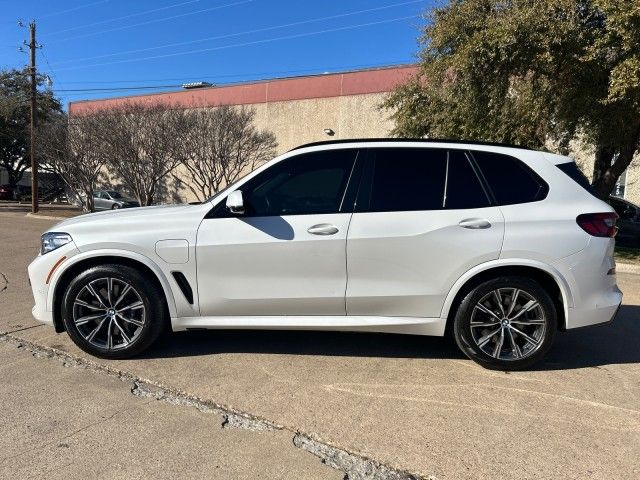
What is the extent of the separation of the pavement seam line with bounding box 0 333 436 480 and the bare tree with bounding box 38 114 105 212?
71.1 ft

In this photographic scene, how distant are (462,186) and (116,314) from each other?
3.03 m

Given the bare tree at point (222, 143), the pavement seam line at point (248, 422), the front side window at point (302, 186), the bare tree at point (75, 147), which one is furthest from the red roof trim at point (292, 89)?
the pavement seam line at point (248, 422)

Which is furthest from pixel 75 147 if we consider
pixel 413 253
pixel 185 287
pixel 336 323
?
pixel 413 253

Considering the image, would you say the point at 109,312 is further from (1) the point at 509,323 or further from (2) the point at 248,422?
(1) the point at 509,323

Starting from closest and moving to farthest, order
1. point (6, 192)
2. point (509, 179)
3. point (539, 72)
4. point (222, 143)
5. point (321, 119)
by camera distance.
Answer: point (509, 179) < point (539, 72) < point (222, 143) < point (321, 119) < point (6, 192)

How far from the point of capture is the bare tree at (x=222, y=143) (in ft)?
85.4

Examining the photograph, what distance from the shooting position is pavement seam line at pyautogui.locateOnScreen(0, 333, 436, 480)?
2828mm

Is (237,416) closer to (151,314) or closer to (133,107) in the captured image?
(151,314)

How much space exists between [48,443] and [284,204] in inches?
90.5

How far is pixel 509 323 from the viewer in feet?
13.8

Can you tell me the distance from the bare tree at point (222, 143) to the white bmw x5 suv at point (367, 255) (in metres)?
22.2

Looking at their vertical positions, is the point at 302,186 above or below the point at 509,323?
above

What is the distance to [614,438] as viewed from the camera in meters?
3.22

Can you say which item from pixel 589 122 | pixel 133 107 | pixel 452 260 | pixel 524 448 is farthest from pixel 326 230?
pixel 133 107
